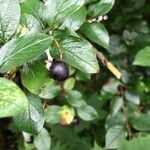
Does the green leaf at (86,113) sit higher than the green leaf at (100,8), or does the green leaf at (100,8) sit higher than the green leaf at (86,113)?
the green leaf at (100,8)

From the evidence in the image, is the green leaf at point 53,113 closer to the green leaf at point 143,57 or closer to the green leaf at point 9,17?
the green leaf at point 143,57

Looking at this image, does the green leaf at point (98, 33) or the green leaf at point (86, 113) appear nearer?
the green leaf at point (98, 33)

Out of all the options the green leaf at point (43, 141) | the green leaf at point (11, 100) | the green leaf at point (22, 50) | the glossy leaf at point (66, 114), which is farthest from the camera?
the glossy leaf at point (66, 114)

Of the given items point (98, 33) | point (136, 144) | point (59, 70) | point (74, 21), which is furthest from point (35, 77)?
point (136, 144)

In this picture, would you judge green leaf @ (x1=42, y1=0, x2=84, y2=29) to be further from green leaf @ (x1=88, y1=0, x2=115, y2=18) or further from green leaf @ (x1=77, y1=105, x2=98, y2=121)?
green leaf @ (x1=77, y1=105, x2=98, y2=121)

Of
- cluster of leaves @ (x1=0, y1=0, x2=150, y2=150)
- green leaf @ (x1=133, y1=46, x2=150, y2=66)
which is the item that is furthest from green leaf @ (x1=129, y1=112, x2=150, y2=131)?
green leaf @ (x1=133, y1=46, x2=150, y2=66)

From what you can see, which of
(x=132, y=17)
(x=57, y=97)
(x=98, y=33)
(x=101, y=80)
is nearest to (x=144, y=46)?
(x=132, y=17)

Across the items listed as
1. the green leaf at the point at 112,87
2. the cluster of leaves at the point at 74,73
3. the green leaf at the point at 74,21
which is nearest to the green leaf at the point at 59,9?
the cluster of leaves at the point at 74,73
